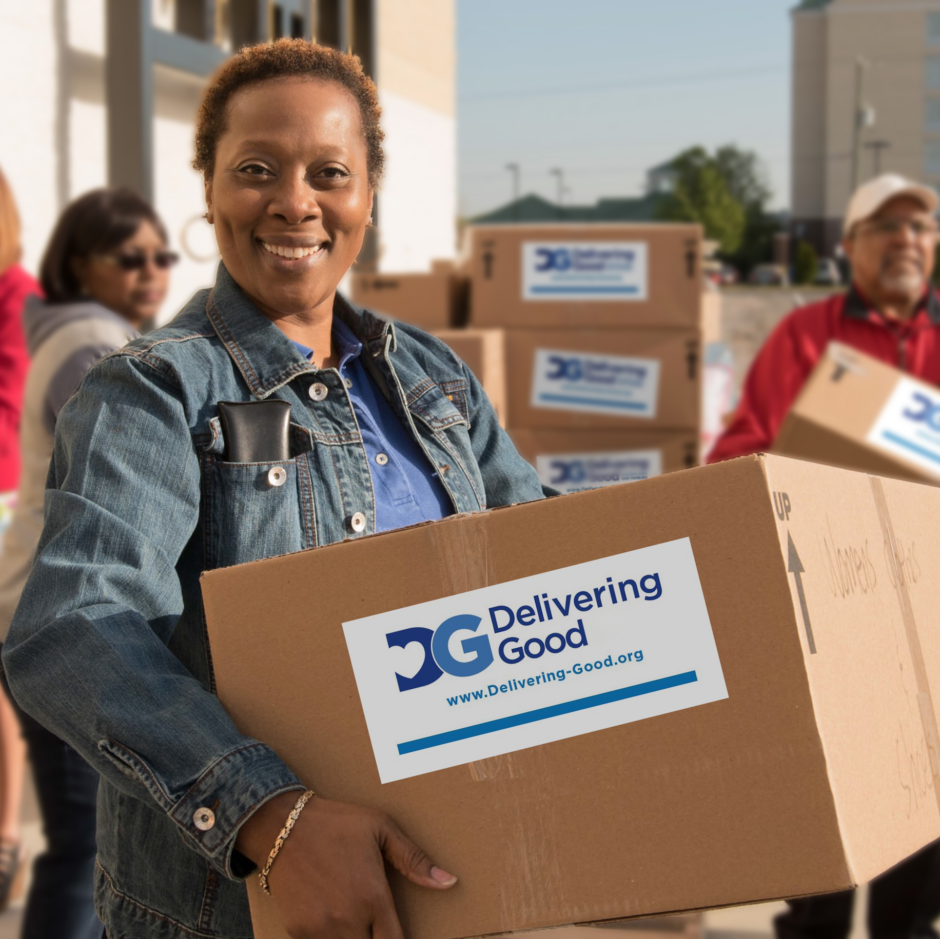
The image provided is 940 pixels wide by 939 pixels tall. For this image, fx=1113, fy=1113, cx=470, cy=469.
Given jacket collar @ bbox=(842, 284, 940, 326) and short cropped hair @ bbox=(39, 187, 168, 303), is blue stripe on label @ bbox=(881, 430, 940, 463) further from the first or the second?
short cropped hair @ bbox=(39, 187, 168, 303)

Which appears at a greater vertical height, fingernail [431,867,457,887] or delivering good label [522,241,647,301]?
delivering good label [522,241,647,301]

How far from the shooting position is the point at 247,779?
0.86m

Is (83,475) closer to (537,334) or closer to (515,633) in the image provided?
(515,633)

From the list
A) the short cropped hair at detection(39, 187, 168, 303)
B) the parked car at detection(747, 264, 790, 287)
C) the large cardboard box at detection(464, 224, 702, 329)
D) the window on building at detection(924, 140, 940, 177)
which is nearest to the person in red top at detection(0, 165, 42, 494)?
the short cropped hair at detection(39, 187, 168, 303)

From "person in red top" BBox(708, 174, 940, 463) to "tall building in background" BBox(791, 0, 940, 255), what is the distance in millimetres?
50523

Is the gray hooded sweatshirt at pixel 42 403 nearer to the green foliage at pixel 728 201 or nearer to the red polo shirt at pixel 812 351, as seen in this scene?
the red polo shirt at pixel 812 351

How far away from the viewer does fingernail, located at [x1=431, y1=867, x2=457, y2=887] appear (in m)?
0.88

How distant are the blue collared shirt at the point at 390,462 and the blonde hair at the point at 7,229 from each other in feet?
5.79

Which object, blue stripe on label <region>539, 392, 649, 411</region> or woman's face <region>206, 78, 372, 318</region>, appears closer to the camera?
woman's face <region>206, 78, 372, 318</region>

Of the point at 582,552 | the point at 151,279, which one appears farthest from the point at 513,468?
the point at 151,279

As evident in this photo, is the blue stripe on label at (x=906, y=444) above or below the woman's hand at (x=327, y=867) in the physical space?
above

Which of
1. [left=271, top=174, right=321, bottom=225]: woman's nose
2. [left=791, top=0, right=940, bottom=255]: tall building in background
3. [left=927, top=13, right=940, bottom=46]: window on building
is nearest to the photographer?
[left=271, top=174, right=321, bottom=225]: woman's nose

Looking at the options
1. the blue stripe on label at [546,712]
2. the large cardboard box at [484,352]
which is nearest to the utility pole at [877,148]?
the large cardboard box at [484,352]

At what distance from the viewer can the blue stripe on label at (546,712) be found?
0.86 m
